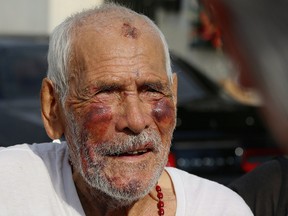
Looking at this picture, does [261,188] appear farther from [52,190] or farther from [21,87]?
[21,87]

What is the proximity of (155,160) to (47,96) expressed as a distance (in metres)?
0.53

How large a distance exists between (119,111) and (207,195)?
1.50ft

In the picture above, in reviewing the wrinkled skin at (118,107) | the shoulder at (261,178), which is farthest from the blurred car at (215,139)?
the wrinkled skin at (118,107)

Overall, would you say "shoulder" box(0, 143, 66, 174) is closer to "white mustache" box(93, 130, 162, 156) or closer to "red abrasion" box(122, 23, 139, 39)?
"white mustache" box(93, 130, 162, 156)

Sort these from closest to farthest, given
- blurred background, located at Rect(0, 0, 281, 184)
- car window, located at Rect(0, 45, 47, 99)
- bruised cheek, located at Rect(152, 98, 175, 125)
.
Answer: bruised cheek, located at Rect(152, 98, 175, 125) → blurred background, located at Rect(0, 0, 281, 184) → car window, located at Rect(0, 45, 47, 99)

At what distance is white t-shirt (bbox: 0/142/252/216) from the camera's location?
7.11 feet

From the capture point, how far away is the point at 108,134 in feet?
7.02

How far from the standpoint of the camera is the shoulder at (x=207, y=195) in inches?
91.7

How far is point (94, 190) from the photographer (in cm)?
226

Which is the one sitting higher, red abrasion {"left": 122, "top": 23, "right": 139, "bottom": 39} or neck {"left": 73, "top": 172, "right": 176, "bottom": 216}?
red abrasion {"left": 122, "top": 23, "right": 139, "bottom": 39}

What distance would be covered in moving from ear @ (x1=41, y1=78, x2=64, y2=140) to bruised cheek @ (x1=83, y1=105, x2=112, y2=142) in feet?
0.70

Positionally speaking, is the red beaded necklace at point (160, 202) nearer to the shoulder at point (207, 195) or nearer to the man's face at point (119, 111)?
the shoulder at point (207, 195)

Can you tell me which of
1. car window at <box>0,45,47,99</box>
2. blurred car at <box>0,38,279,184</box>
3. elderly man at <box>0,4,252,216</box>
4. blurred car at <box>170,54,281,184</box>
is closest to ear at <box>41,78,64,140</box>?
elderly man at <box>0,4,252,216</box>

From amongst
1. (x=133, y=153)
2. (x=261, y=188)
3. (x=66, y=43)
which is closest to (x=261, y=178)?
(x=261, y=188)
